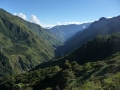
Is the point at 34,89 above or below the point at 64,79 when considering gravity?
below

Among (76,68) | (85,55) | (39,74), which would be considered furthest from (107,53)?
(76,68)

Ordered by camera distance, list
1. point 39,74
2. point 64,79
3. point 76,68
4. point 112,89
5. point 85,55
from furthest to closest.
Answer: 1. point 85,55
2. point 39,74
3. point 76,68
4. point 64,79
5. point 112,89

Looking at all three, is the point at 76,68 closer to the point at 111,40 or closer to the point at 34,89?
the point at 34,89

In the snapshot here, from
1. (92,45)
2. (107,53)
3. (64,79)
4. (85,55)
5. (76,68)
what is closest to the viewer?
(64,79)

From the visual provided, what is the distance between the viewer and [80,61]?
305ft

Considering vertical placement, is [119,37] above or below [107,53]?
above

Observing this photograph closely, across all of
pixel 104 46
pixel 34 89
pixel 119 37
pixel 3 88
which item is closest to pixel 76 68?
pixel 34 89

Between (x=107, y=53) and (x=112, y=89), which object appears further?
(x=107, y=53)

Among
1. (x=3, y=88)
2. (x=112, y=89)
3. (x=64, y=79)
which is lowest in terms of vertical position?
(x=3, y=88)

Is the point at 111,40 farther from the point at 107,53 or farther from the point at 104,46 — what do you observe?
the point at 107,53

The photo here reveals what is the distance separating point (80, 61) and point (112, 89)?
269ft

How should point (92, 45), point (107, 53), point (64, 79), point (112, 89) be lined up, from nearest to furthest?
point (112, 89) < point (64, 79) < point (107, 53) < point (92, 45)

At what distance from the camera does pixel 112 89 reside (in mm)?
11641

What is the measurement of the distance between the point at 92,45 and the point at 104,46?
30.4ft
